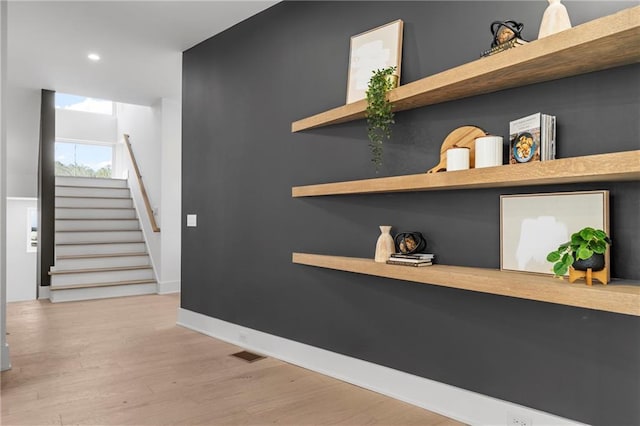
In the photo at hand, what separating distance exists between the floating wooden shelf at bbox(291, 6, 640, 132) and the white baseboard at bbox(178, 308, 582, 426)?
59.5 inches

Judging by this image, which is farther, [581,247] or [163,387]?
[163,387]

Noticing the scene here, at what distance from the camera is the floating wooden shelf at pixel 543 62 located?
154 centimetres

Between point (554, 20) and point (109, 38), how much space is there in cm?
388

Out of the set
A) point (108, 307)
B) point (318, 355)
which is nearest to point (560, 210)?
point (318, 355)

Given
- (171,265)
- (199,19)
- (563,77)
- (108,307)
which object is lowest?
(108,307)

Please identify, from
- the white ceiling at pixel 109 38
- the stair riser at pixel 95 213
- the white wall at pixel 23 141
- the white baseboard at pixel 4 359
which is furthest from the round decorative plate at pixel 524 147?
the stair riser at pixel 95 213

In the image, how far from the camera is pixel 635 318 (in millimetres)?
1721

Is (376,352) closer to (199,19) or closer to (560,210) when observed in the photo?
(560,210)

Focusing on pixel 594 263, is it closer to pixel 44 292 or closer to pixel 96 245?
pixel 44 292

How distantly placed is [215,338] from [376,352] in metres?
1.80

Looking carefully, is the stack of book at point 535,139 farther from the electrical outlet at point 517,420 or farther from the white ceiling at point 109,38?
the white ceiling at point 109,38

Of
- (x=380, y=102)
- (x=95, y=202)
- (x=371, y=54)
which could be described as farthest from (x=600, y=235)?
(x=95, y=202)

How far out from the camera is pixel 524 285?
1.74 m

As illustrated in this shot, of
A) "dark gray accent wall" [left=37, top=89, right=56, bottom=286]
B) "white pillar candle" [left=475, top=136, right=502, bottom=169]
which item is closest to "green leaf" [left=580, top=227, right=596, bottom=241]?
"white pillar candle" [left=475, top=136, right=502, bottom=169]
